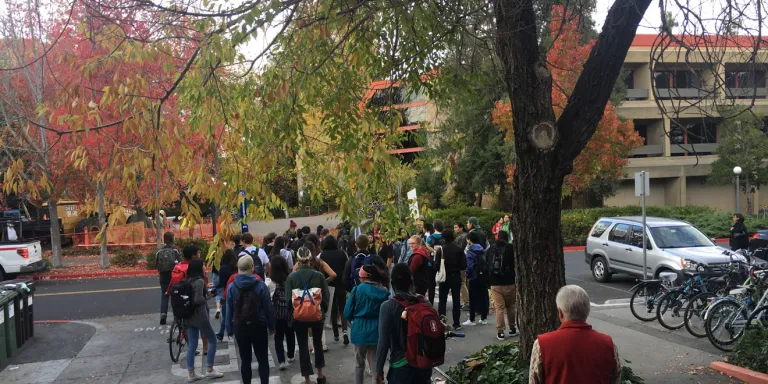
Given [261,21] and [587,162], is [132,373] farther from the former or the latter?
[587,162]

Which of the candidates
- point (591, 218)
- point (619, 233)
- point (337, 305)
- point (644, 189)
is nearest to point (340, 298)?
point (337, 305)

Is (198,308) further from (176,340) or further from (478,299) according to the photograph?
(478,299)

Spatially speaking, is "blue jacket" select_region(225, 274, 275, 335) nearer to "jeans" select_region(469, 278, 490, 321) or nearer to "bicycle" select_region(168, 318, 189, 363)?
"bicycle" select_region(168, 318, 189, 363)

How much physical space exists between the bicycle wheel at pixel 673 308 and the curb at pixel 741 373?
2.36 m

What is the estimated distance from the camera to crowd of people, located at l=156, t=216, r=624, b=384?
5.36m

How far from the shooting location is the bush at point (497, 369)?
5.75m

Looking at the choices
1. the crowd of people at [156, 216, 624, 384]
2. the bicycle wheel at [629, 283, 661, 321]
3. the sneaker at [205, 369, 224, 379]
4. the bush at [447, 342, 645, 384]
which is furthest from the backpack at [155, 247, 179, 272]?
the bicycle wheel at [629, 283, 661, 321]

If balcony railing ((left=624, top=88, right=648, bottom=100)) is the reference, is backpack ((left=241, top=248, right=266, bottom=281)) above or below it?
below

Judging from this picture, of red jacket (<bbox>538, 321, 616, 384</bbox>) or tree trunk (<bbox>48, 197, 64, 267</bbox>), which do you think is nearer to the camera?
red jacket (<bbox>538, 321, 616, 384</bbox>)

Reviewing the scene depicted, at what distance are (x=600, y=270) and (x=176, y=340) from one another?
37.1ft

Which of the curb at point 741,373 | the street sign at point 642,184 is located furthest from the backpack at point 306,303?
the street sign at point 642,184

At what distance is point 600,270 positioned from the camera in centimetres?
1590

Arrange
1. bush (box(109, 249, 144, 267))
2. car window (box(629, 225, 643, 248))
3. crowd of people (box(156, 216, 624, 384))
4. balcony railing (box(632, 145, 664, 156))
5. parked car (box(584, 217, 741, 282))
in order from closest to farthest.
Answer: crowd of people (box(156, 216, 624, 384))
parked car (box(584, 217, 741, 282))
car window (box(629, 225, 643, 248))
bush (box(109, 249, 144, 267))
balcony railing (box(632, 145, 664, 156))

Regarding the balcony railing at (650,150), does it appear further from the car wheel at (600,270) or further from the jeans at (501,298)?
the jeans at (501,298)
